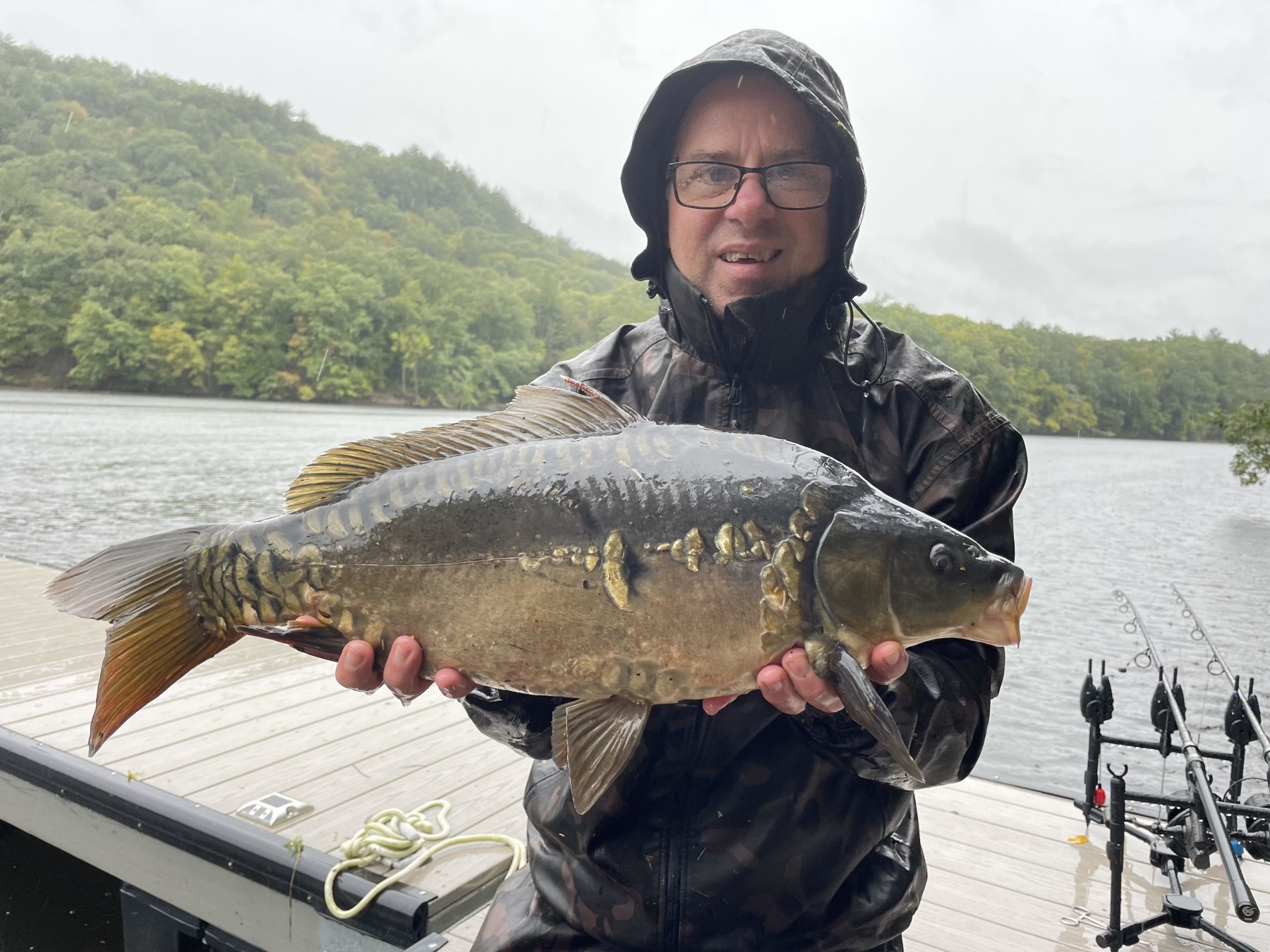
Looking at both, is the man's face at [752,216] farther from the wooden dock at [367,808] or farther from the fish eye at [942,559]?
the wooden dock at [367,808]

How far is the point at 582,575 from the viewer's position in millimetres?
1683

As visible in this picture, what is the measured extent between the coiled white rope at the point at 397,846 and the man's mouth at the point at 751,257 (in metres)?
2.35

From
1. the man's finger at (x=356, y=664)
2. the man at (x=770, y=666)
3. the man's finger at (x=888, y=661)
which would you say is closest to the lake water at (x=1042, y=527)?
the man's finger at (x=356, y=664)

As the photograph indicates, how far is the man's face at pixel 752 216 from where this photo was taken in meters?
2.06

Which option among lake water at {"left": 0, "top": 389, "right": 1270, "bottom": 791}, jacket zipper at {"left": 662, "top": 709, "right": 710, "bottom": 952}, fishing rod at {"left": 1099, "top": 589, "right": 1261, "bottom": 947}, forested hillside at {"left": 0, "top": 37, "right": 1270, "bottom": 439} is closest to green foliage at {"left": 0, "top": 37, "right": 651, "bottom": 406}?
forested hillside at {"left": 0, "top": 37, "right": 1270, "bottom": 439}

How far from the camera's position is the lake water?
11477mm

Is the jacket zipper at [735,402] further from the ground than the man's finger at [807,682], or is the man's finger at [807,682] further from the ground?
the jacket zipper at [735,402]

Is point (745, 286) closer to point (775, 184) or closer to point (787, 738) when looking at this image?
point (775, 184)

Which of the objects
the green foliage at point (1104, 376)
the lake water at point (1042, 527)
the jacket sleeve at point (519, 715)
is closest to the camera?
the jacket sleeve at point (519, 715)

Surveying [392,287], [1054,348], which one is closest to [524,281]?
[392,287]

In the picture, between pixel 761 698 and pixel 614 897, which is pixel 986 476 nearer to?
pixel 761 698

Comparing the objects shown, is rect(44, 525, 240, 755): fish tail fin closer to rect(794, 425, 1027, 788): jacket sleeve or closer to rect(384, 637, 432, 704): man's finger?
rect(384, 637, 432, 704): man's finger

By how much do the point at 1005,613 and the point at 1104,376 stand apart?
114 feet

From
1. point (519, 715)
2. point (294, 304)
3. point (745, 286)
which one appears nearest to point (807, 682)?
point (519, 715)
